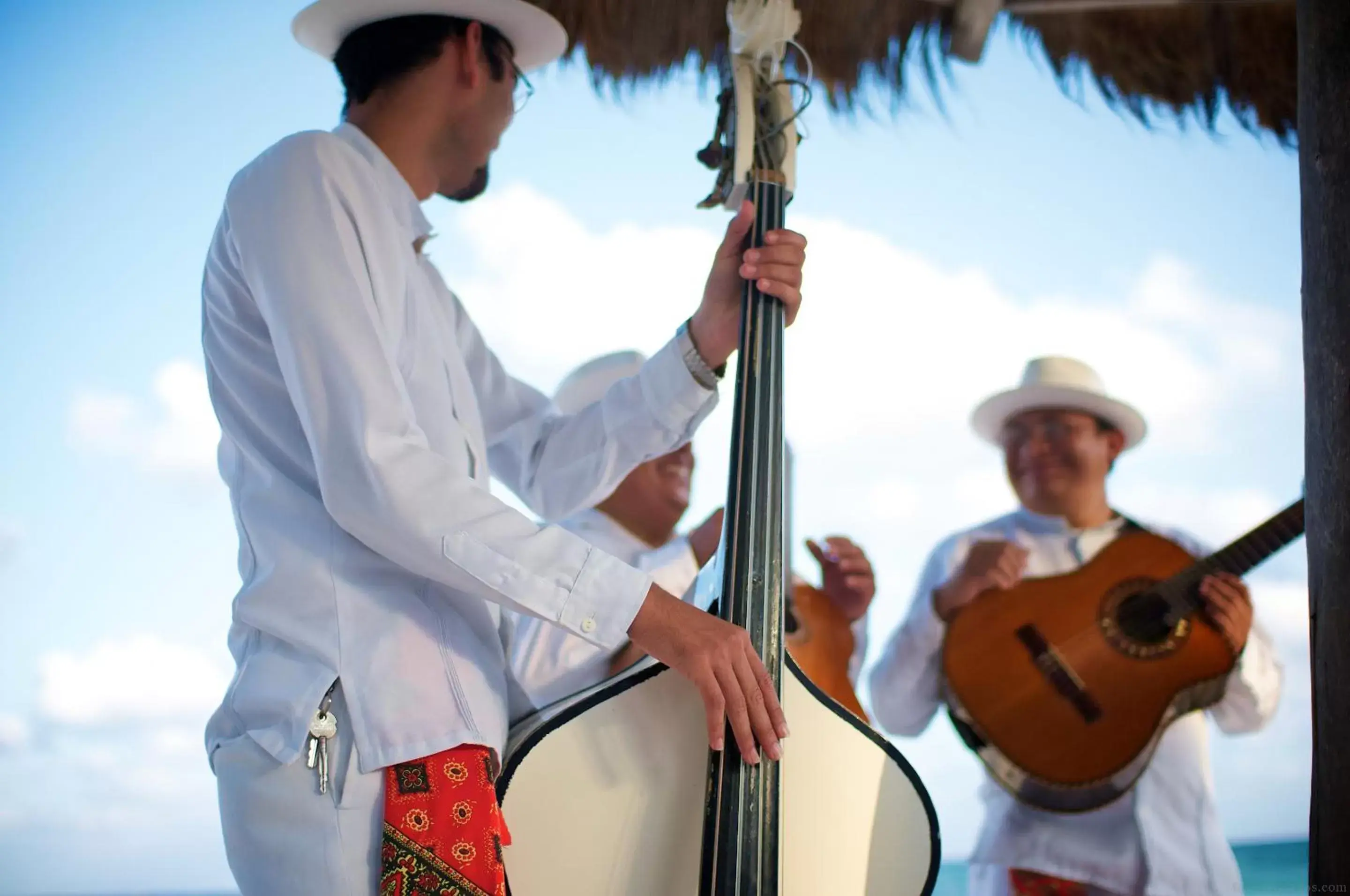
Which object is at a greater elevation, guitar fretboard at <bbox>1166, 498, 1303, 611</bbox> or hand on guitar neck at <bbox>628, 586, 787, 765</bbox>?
guitar fretboard at <bbox>1166, 498, 1303, 611</bbox>

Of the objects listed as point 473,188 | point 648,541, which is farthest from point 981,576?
point 473,188

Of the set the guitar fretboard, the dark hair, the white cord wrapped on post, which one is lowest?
the guitar fretboard

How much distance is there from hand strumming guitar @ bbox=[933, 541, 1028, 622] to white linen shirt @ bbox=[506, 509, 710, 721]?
803mm

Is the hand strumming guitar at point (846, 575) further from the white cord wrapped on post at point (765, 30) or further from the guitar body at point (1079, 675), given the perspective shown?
the white cord wrapped on post at point (765, 30)

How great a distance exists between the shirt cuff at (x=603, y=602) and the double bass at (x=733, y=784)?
4.4 inches

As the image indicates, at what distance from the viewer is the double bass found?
1.24 meters

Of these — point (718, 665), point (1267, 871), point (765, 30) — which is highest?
point (765, 30)

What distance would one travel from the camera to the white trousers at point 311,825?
3.73 ft

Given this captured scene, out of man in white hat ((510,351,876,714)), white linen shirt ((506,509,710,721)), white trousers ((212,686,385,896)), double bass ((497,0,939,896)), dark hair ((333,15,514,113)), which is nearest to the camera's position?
white trousers ((212,686,385,896))

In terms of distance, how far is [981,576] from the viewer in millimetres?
3512

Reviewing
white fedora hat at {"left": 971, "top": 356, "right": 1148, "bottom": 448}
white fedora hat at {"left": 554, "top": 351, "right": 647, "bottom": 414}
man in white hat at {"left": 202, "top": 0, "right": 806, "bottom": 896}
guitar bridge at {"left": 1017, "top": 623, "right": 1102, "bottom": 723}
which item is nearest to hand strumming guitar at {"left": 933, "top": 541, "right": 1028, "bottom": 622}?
guitar bridge at {"left": 1017, "top": 623, "right": 1102, "bottom": 723}

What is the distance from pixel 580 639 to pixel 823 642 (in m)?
1.31

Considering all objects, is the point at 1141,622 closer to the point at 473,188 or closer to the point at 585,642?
the point at 585,642

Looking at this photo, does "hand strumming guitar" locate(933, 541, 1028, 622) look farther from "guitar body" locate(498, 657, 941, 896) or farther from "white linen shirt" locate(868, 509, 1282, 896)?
"guitar body" locate(498, 657, 941, 896)
